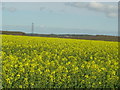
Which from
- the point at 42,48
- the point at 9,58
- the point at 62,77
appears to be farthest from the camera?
the point at 42,48

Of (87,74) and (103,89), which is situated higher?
(87,74)

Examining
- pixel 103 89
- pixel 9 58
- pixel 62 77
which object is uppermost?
pixel 9 58

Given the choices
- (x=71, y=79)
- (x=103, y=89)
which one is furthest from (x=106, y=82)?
(x=71, y=79)

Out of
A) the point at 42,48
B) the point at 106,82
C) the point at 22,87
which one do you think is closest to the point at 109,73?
the point at 106,82

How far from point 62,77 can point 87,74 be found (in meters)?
0.75

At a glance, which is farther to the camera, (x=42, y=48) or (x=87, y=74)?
(x=42, y=48)

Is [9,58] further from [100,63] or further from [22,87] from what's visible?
[100,63]

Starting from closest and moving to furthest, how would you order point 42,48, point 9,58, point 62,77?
1. point 62,77
2. point 9,58
3. point 42,48

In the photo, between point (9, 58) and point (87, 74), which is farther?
point (9, 58)

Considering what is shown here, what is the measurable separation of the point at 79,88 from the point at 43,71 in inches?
45.9

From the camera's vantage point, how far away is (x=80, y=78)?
5859 millimetres

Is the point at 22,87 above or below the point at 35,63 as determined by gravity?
below

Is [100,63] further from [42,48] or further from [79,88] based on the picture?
[42,48]

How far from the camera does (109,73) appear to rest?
6.01 metres
